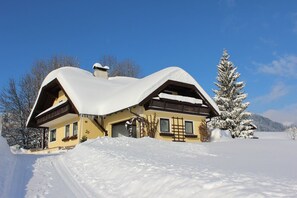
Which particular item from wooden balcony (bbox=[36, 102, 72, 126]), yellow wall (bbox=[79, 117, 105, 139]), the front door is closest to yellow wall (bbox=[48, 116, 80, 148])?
yellow wall (bbox=[79, 117, 105, 139])

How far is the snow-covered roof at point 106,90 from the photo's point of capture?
22.1m

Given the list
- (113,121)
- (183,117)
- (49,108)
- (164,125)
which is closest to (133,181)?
(164,125)

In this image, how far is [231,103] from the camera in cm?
3188

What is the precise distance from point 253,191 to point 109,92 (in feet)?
74.9

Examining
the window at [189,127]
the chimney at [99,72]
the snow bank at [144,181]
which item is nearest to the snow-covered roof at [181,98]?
the window at [189,127]

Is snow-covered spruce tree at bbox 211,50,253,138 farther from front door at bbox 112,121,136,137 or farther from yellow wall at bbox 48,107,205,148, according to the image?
front door at bbox 112,121,136,137

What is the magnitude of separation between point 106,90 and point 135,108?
6.10 m

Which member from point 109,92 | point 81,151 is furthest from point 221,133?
point 81,151

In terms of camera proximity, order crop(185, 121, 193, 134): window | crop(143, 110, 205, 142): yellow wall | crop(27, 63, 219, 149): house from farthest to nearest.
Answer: crop(185, 121, 193, 134): window
crop(143, 110, 205, 142): yellow wall
crop(27, 63, 219, 149): house

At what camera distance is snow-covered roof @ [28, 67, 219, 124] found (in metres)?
22.1

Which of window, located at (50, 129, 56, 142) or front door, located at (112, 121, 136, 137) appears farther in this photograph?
window, located at (50, 129, 56, 142)

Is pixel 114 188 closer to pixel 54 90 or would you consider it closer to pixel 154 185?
pixel 154 185

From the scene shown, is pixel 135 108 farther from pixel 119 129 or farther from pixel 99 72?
pixel 99 72

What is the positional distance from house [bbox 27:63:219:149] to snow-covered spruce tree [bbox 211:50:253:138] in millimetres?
6184
